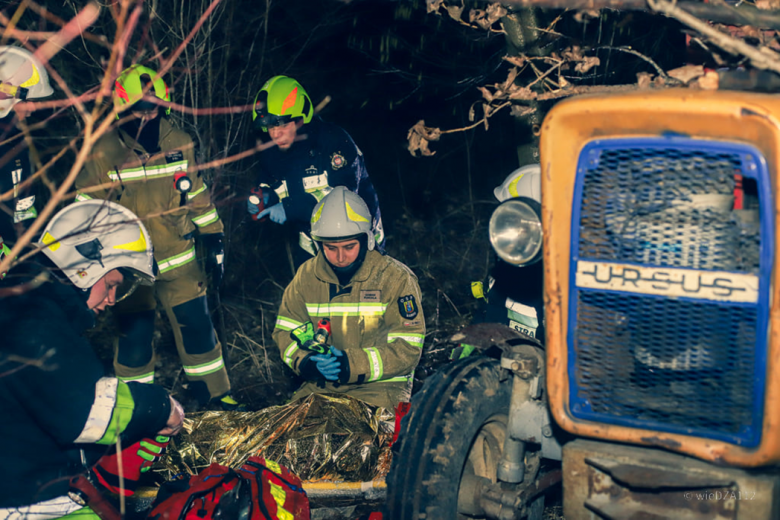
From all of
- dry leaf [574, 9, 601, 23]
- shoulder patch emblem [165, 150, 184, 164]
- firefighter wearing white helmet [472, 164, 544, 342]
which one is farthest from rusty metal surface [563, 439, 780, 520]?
shoulder patch emblem [165, 150, 184, 164]

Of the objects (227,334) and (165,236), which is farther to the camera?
(227,334)

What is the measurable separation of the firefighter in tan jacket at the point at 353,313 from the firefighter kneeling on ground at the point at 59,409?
3.53 feet

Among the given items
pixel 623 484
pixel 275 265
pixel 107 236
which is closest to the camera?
pixel 623 484

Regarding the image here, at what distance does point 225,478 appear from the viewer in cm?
326

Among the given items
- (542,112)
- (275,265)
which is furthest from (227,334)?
(542,112)

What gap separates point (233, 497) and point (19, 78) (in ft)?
12.5

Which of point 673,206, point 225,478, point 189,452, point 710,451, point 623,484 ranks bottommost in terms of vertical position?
point 189,452

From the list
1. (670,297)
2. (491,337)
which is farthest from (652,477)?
(491,337)

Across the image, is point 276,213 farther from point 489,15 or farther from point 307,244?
point 489,15

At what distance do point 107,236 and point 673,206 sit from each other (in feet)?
9.64

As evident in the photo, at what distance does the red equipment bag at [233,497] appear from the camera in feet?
10.1

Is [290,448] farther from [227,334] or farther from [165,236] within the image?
[227,334]

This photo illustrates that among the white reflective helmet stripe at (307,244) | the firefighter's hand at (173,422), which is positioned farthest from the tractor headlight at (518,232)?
the white reflective helmet stripe at (307,244)

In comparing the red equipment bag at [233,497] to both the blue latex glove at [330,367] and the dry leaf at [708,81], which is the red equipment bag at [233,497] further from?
the dry leaf at [708,81]
